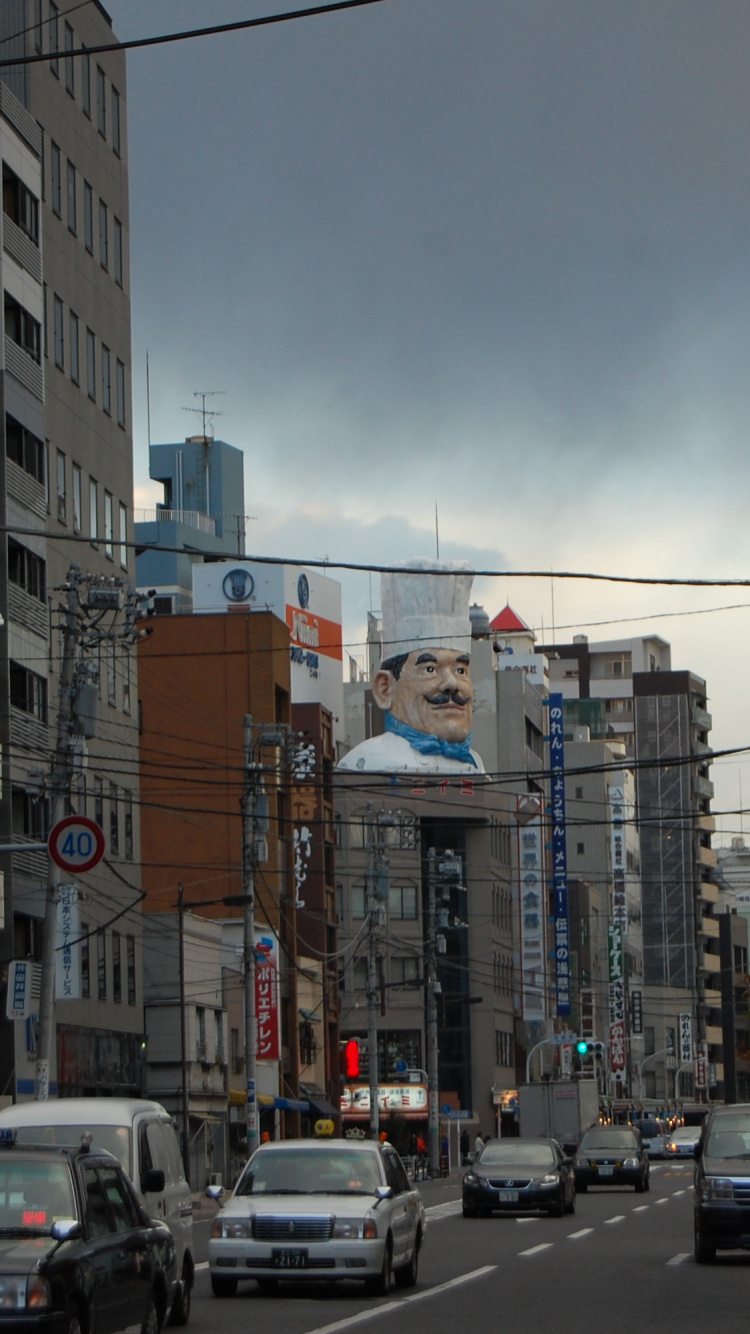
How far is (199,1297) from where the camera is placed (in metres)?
20.9

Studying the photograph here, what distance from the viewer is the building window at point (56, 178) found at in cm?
5794

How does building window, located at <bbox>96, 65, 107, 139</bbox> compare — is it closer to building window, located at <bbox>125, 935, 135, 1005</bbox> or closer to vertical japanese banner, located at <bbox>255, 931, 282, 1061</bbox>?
building window, located at <bbox>125, 935, 135, 1005</bbox>

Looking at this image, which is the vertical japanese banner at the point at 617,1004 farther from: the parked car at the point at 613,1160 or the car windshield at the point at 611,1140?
the parked car at the point at 613,1160

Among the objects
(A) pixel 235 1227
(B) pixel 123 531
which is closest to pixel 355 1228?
(A) pixel 235 1227

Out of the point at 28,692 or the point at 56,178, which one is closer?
the point at 28,692

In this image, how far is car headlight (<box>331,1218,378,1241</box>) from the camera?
65.3ft

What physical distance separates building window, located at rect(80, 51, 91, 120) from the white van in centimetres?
4756

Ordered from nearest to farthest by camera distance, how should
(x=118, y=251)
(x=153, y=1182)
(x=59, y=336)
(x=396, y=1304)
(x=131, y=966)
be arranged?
(x=153, y=1182), (x=396, y=1304), (x=59, y=336), (x=131, y=966), (x=118, y=251)

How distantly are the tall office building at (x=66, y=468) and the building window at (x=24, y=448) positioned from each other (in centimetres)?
6

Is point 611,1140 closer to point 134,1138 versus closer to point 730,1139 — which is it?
point 730,1139

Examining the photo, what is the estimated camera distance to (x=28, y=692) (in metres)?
51.5

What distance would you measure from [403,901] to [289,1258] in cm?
9730

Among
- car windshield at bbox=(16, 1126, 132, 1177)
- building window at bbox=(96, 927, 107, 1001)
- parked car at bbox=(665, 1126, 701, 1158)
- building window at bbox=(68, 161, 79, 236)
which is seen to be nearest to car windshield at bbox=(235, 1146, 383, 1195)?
car windshield at bbox=(16, 1126, 132, 1177)

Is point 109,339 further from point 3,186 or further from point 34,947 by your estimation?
point 34,947
